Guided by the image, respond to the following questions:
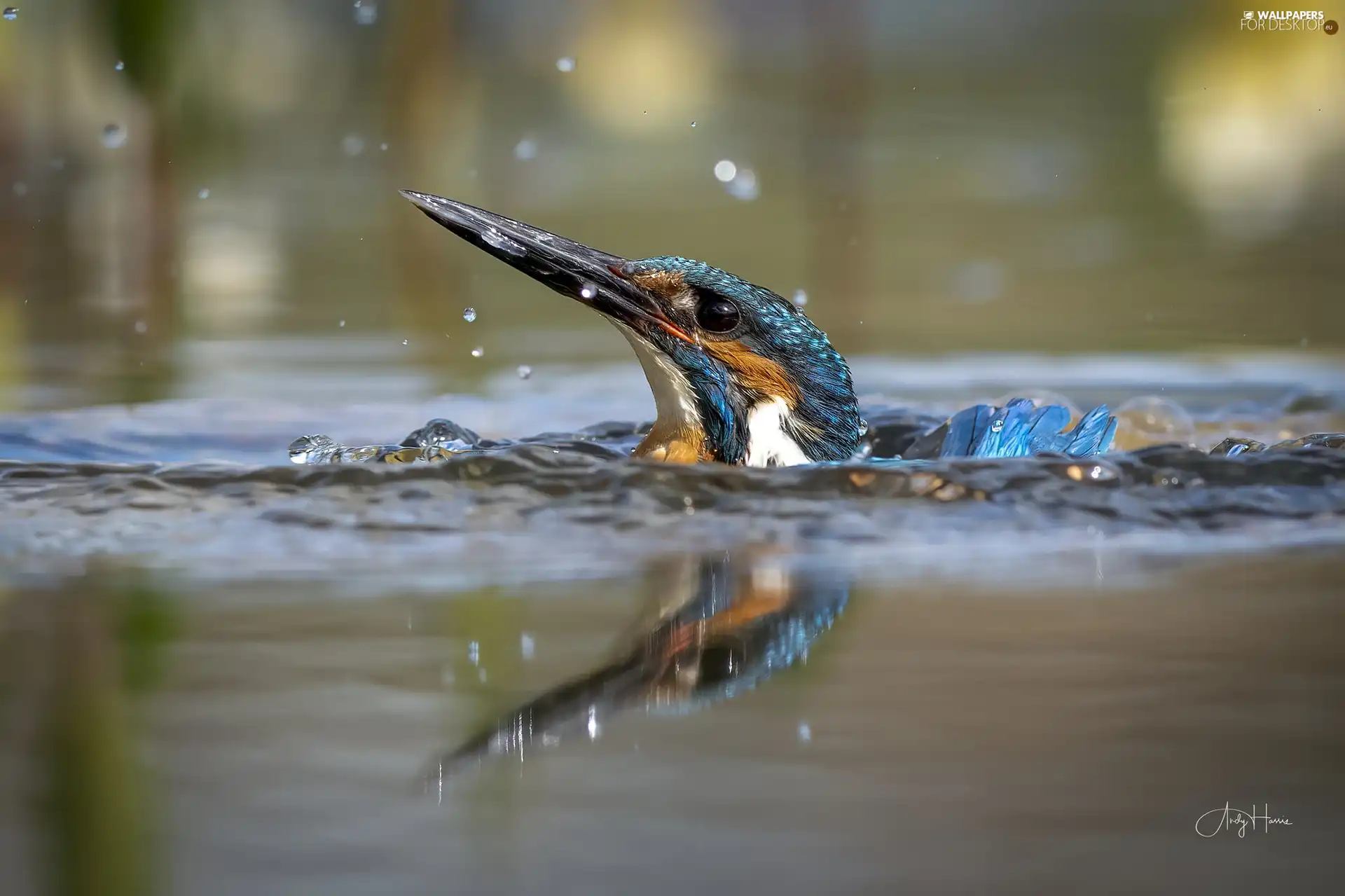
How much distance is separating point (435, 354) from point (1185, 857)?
20.7 feet

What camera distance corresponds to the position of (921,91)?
35.1 feet

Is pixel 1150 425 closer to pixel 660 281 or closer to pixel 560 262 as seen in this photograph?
pixel 660 281

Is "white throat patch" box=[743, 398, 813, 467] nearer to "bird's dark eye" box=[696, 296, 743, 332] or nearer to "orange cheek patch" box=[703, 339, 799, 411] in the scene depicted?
"orange cheek patch" box=[703, 339, 799, 411]

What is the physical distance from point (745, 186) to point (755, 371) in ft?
18.9

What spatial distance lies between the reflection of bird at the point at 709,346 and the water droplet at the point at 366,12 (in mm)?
6084

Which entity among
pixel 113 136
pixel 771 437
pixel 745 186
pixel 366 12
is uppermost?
pixel 366 12

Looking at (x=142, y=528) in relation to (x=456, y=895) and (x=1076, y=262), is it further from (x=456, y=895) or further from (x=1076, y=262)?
(x=1076, y=262)

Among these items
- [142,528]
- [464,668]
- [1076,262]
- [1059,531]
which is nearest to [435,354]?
[1076,262]

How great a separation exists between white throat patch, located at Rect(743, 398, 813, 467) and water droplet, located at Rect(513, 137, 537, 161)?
594 centimetres

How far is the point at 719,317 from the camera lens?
168 inches

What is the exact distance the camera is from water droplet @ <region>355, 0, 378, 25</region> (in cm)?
987
